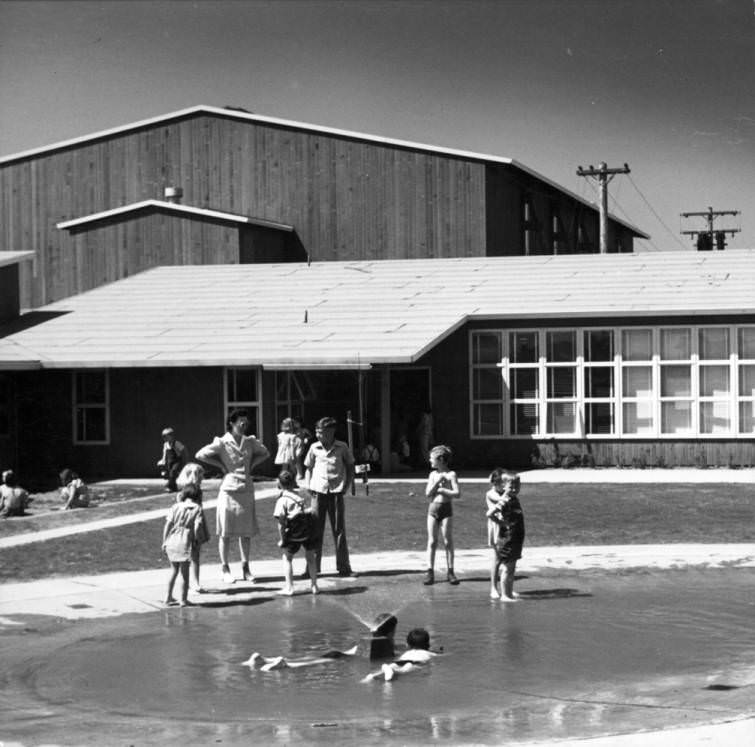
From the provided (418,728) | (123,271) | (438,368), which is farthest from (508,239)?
(418,728)

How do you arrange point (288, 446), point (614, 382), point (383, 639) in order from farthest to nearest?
point (614, 382) → point (288, 446) → point (383, 639)

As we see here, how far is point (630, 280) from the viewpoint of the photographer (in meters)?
35.0

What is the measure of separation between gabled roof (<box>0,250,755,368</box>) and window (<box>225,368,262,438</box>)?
2.25 ft

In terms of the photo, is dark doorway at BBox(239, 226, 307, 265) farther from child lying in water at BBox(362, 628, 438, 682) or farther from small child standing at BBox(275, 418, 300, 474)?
child lying in water at BBox(362, 628, 438, 682)

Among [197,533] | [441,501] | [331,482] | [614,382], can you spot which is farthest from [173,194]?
[197,533]

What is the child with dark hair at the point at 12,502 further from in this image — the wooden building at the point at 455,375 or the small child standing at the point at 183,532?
the small child standing at the point at 183,532

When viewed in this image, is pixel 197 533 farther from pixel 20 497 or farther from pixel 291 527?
pixel 20 497

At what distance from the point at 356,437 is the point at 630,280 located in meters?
7.24

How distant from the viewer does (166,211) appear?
45.2 meters

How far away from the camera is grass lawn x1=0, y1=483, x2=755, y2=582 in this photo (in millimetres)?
20125

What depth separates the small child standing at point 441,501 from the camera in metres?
17.7

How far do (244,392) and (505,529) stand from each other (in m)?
16.1

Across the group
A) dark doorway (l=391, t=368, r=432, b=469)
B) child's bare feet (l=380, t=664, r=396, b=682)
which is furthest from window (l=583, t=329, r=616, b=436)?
child's bare feet (l=380, t=664, r=396, b=682)

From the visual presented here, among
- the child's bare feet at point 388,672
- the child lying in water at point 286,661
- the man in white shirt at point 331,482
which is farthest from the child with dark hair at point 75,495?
the child's bare feet at point 388,672
